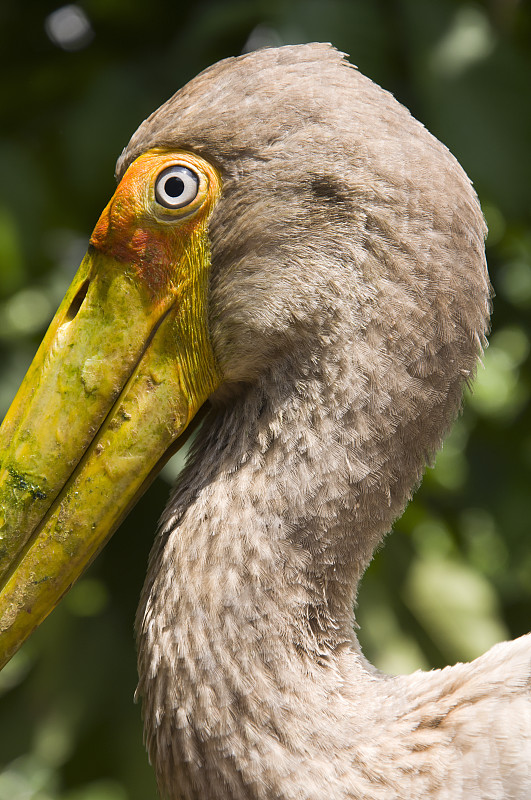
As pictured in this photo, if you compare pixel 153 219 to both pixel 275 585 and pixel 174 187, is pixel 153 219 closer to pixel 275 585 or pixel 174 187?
pixel 174 187

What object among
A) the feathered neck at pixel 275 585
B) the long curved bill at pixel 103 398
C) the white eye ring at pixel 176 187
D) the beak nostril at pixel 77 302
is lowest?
the feathered neck at pixel 275 585

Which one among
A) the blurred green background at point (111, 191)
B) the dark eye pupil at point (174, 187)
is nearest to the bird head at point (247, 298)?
the dark eye pupil at point (174, 187)

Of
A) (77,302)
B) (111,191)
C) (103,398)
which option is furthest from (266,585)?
(111,191)

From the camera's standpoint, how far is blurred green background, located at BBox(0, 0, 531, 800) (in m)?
2.61

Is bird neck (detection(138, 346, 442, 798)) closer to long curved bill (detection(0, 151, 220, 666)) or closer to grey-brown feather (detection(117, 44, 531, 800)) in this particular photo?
grey-brown feather (detection(117, 44, 531, 800))

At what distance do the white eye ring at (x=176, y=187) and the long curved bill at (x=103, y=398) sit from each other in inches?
0.5

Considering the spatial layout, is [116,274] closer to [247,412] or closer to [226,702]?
[247,412]

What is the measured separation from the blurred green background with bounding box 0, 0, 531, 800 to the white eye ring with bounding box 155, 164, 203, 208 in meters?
1.18

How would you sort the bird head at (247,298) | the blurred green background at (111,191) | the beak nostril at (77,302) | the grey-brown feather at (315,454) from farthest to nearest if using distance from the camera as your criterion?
1. the blurred green background at (111,191)
2. the beak nostril at (77,302)
3. the bird head at (247,298)
4. the grey-brown feather at (315,454)

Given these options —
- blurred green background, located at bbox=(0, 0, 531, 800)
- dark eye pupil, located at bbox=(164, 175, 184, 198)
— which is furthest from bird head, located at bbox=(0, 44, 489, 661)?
blurred green background, located at bbox=(0, 0, 531, 800)

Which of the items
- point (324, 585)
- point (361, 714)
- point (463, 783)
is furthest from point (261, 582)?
point (463, 783)

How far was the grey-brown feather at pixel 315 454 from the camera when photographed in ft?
4.33

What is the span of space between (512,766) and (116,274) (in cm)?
101

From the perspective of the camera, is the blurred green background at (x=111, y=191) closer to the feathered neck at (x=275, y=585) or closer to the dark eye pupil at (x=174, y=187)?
the dark eye pupil at (x=174, y=187)
